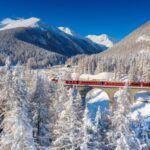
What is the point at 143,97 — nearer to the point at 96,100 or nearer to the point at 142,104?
A: the point at 142,104

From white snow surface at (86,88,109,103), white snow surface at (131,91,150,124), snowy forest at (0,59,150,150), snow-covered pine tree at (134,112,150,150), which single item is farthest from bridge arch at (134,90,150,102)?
snow-covered pine tree at (134,112,150,150)

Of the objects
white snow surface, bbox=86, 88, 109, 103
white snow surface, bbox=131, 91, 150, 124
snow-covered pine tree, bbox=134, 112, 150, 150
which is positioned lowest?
snow-covered pine tree, bbox=134, 112, 150, 150

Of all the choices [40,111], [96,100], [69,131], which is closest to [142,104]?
[96,100]

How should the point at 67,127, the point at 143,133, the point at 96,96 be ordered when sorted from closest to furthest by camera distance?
the point at 67,127 < the point at 143,133 < the point at 96,96

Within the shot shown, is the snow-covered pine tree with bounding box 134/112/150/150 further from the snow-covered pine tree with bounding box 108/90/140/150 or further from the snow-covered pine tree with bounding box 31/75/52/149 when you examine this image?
the snow-covered pine tree with bounding box 31/75/52/149

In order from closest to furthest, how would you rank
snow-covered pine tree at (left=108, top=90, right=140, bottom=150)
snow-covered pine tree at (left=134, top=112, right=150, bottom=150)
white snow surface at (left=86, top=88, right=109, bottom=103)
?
snow-covered pine tree at (left=108, top=90, right=140, bottom=150), snow-covered pine tree at (left=134, top=112, right=150, bottom=150), white snow surface at (left=86, top=88, right=109, bottom=103)

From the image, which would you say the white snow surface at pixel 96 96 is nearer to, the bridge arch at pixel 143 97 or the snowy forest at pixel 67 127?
the bridge arch at pixel 143 97

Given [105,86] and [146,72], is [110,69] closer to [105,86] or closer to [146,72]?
[146,72]

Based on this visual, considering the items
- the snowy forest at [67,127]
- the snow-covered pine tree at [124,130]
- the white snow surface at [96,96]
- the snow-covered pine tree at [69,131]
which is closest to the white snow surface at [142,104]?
the white snow surface at [96,96]

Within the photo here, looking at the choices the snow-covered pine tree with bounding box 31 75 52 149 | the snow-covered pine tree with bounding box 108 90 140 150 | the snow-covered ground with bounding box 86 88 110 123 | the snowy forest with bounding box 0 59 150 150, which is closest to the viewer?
the snowy forest with bounding box 0 59 150 150

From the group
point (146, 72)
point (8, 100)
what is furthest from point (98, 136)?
point (146, 72)

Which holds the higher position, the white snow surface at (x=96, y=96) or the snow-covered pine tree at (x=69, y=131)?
the white snow surface at (x=96, y=96)
